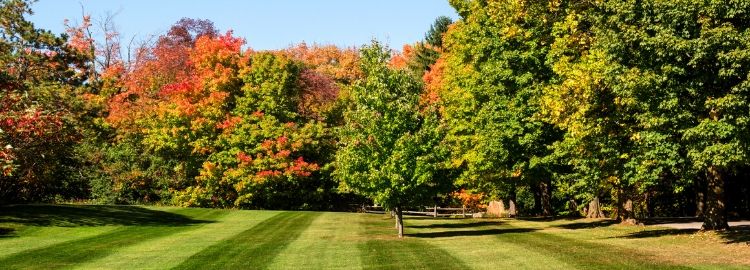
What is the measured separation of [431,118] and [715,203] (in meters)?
11.0

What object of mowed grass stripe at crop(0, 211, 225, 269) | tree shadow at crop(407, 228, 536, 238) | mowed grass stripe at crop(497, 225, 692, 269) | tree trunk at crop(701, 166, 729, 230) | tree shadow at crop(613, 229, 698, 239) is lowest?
mowed grass stripe at crop(0, 211, 225, 269)

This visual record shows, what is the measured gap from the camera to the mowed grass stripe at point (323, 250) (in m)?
19.0

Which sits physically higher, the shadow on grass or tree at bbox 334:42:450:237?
tree at bbox 334:42:450:237

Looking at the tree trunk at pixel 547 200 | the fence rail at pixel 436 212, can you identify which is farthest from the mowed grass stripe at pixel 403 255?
the fence rail at pixel 436 212

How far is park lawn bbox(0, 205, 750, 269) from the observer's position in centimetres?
1880

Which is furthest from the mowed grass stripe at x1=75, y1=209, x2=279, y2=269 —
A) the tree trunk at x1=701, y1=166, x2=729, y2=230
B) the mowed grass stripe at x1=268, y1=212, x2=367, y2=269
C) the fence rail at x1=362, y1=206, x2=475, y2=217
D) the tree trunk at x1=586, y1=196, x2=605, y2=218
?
the fence rail at x1=362, y1=206, x2=475, y2=217

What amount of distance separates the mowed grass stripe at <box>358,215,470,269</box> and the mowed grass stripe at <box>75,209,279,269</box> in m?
5.61

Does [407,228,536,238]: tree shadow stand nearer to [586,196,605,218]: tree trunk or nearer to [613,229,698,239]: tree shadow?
[613,229,698,239]: tree shadow

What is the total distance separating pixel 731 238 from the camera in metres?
22.9

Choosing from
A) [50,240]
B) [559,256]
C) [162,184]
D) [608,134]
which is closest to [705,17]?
[608,134]

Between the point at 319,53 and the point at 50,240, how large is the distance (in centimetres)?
7510

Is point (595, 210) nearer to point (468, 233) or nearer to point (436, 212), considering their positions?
point (468, 233)

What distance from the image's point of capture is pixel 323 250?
22703mm

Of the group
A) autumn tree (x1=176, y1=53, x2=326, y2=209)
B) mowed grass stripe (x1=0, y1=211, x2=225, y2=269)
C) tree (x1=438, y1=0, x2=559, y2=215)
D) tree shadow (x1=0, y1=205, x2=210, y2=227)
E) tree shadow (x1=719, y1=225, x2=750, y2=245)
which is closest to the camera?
mowed grass stripe (x1=0, y1=211, x2=225, y2=269)
